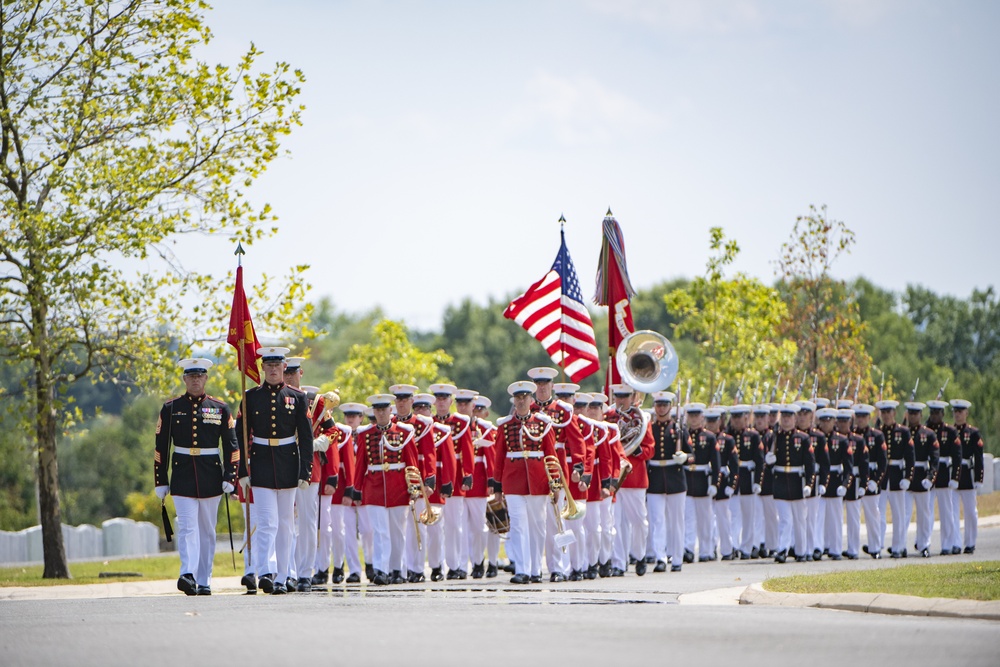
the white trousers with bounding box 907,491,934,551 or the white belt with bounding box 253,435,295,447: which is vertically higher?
the white belt with bounding box 253,435,295,447

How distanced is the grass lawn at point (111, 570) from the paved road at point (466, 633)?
7255 mm

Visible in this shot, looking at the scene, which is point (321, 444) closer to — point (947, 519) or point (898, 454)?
point (898, 454)

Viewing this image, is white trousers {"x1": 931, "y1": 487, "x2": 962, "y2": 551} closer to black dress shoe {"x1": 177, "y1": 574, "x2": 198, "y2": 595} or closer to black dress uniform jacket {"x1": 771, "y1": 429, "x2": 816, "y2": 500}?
black dress uniform jacket {"x1": 771, "y1": 429, "x2": 816, "y2": 500}


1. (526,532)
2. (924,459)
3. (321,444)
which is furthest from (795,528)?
(321,444)

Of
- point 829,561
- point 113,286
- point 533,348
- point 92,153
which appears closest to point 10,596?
point 113,286

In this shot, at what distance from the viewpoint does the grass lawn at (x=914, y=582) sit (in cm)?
1220

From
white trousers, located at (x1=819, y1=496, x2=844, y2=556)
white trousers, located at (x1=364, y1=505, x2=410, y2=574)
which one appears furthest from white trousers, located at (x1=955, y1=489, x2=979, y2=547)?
white trousers, located at (x1=364, y1=505, x2=410, y2=574)

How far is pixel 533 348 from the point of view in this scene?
8462 centimetres

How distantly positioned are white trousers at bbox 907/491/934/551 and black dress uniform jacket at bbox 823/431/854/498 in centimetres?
141

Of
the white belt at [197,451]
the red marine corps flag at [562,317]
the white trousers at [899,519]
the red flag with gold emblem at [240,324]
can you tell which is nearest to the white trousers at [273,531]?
the white belt at [197,451]

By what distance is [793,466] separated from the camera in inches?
798

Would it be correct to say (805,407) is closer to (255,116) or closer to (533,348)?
(255,116)

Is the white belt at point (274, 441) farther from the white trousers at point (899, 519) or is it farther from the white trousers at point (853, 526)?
the white trousers at point (899, 519)

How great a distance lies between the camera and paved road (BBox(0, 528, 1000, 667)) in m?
8.40
